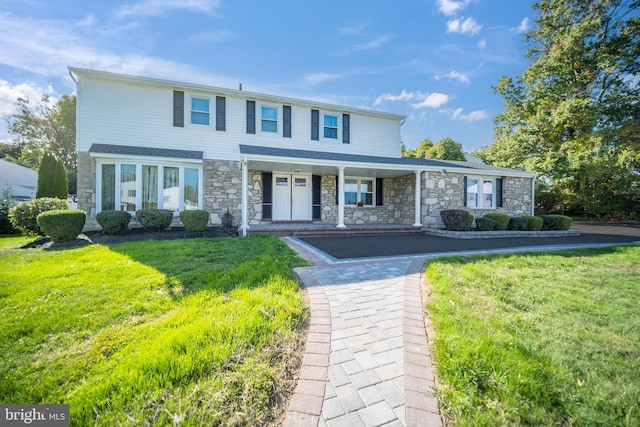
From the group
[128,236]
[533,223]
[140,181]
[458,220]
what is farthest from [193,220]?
[533,223]

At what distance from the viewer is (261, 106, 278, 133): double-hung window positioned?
11.0m

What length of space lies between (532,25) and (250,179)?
2148 centimetres

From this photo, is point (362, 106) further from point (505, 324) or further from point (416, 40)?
point (505, 324)

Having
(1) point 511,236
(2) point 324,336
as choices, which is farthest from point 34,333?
(1) point 511,236

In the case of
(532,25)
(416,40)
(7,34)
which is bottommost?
(7,34)

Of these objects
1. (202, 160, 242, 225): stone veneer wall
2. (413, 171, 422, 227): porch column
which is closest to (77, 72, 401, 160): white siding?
(202, 160, 242, 225): stone veneer wall

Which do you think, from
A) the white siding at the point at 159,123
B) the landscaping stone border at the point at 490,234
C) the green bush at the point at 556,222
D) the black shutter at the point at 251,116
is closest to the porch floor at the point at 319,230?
the landscaping stone border at the point at 490,234

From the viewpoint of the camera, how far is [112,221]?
755cm

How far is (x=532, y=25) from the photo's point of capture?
54.1 feet

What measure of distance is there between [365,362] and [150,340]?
188cm

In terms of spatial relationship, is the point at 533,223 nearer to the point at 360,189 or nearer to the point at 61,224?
the point at 360,189

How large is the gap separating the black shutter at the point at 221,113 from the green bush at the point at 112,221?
495 cm

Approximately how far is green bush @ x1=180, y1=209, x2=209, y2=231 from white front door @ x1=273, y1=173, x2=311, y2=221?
132 inches

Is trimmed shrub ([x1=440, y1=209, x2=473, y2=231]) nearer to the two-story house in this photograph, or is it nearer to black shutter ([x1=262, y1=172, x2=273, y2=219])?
the two-story house
